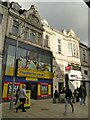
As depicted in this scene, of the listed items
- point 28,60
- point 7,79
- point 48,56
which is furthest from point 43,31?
point 7,79

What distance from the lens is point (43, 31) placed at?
23.2m

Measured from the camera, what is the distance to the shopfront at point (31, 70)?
17.2 metres

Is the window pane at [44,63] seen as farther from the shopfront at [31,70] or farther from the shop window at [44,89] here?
the shop window at [44,89]

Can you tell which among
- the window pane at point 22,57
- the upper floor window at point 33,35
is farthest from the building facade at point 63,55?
the window pane at point 22,57

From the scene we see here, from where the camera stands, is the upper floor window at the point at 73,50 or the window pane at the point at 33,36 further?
the upper floor window at the point at 73,50

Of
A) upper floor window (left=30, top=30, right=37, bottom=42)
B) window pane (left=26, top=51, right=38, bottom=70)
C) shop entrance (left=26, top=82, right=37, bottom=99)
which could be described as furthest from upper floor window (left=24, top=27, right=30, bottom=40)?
shop entrance (left=26, top=82, right=37, bottom=99)

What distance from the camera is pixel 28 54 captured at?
1992 centimetres

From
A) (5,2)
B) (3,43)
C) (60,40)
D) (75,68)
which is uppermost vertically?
(5,2)

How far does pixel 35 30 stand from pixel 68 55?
7542 millimetres

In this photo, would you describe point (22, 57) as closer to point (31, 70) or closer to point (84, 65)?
point (31, 70)

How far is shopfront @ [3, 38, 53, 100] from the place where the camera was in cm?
1722

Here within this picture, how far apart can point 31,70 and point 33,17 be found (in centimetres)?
758

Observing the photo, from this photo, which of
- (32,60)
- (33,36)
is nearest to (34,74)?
(32,60)

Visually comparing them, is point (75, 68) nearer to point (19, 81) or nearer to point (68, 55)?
point (68, 55)
